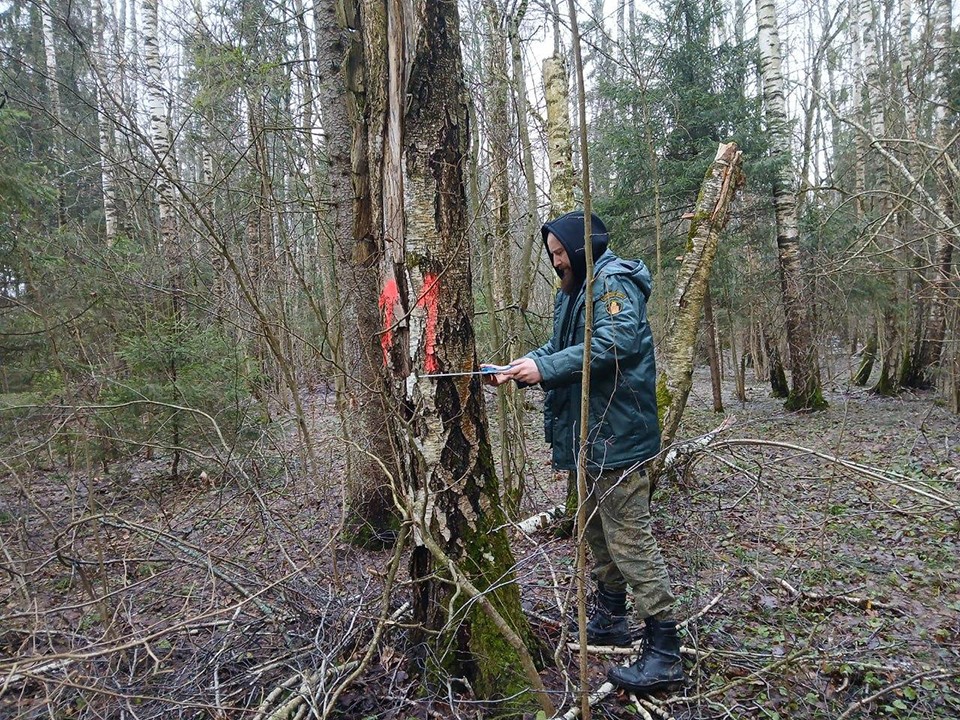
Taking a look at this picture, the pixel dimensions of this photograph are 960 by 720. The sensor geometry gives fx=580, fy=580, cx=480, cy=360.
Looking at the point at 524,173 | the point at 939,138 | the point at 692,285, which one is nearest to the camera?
the point at 524,173

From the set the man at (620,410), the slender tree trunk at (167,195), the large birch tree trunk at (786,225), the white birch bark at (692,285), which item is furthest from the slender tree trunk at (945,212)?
the slender tree trunk at (167,195)

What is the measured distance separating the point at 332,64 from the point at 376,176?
258 centimetres

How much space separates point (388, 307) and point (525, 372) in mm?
633

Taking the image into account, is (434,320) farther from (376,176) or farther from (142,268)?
(142,268)

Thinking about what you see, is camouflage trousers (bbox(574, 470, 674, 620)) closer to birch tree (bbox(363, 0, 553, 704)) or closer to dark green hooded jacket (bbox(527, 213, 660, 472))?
dark green hooded jacket (bbox(527, 213, 660, 472))

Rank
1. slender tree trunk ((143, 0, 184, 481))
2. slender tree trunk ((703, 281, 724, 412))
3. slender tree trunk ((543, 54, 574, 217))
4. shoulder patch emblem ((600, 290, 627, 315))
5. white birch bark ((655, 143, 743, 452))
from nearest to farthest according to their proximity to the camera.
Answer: shoulder patch emblem ((600, 290, 627, 315)) < slender tree trunk ((143, 0, 184, 481)) < white birch bark ((655, 143, 743, 452)) < slender tree trunk ((543, 54, 574, 217)) < slender tree trunk ((703, 281, 724, 412))

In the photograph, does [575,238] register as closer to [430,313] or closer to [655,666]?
[430,313]

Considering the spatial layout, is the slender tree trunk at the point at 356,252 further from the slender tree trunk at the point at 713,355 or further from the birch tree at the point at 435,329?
the slender tree trunk at the point at 713,355

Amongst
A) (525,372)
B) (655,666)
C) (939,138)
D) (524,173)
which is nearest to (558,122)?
(524,173)

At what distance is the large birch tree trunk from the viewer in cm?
970

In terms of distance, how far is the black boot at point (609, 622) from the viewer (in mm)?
2738

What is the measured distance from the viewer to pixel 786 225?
32.5 feet

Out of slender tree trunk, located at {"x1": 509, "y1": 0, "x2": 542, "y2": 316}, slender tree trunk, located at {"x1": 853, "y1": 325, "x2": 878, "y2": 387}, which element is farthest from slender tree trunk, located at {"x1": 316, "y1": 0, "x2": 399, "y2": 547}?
slender tree trunk, located at {"x1": 853, "y1": 325, "x2": 878, "y2": 387}

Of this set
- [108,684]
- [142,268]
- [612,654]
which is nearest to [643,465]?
[612,654]
